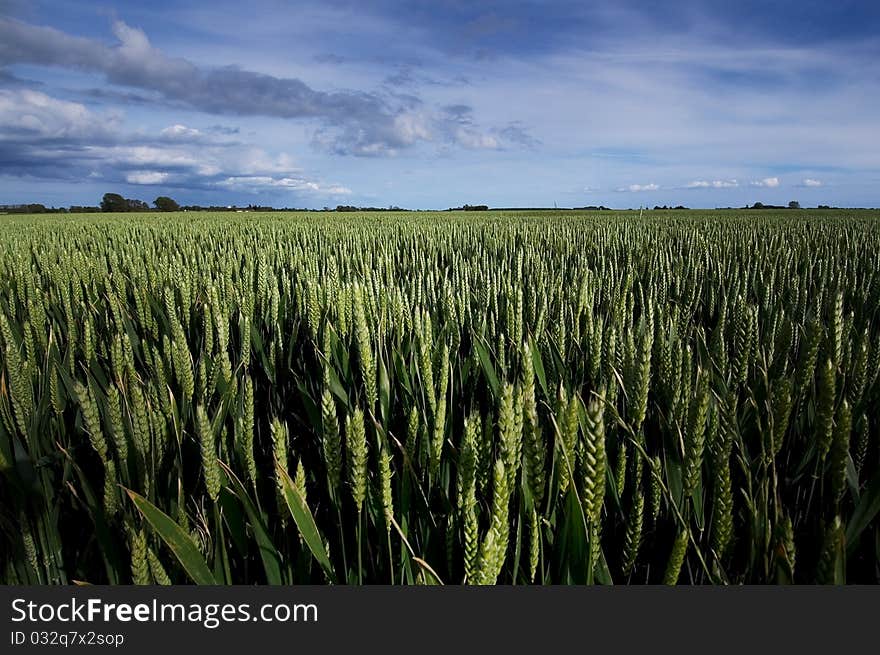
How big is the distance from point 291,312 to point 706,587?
1871 millimetres

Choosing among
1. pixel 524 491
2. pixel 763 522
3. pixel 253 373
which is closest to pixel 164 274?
pixel 253 373

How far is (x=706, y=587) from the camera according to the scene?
623 mm

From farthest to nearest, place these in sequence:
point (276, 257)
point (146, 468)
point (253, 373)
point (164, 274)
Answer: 1. point (276, 257)
2. point (164, 274)
3. point (253, 373)
4. point (146, 468)

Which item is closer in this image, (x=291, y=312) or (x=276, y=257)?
(x=291, y=312)

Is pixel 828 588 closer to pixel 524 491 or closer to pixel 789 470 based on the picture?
pixel 524 491

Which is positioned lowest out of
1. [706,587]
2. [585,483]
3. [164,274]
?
[706,587]

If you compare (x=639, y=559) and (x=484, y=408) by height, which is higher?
(x=484, y=408)

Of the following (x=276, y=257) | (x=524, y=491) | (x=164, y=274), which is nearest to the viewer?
(x=524, y=491)

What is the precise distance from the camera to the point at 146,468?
774mm

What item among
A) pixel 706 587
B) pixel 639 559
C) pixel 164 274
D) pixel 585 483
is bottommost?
pixel 639 559

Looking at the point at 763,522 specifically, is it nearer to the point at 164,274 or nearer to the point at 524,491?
the point at 524,491

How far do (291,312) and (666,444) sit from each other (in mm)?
1688

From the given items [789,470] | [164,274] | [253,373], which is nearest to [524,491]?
[789,470]

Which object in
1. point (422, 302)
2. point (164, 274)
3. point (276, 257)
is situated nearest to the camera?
point (422, 302)
